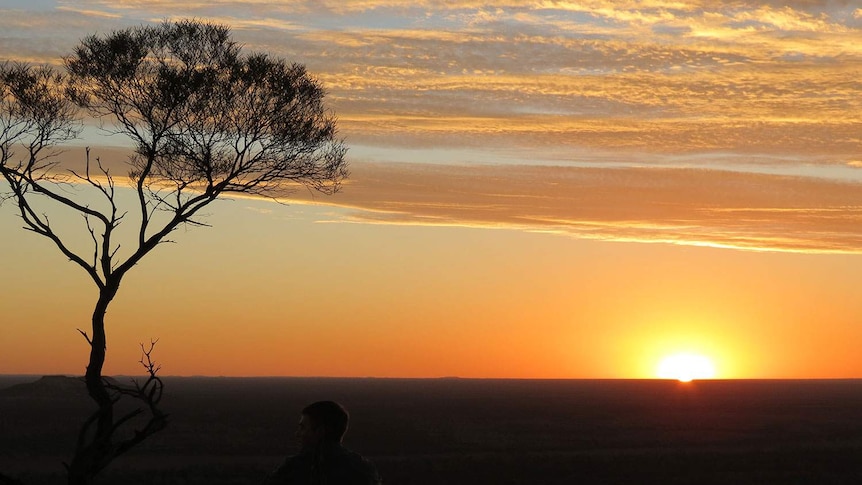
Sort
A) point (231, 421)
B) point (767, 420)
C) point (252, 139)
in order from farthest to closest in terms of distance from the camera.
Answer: point (767, 420) → point (231, 421) → point (252, 139)

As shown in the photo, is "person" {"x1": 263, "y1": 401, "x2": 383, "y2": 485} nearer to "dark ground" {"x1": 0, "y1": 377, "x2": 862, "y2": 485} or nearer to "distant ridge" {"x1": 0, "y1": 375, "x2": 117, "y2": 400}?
"dark ground" {"x1": 0, "y1": 377, "x2": 862, "y2": 485}

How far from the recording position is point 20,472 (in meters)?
49.7

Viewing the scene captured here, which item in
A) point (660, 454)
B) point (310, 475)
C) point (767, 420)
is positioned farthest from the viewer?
point (767, 420)

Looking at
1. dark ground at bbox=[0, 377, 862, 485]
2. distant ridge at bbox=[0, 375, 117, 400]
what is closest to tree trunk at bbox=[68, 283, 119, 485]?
dark ground at bbox=[0, 377, 862, 485]

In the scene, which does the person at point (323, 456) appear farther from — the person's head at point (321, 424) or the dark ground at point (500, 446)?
the dark ground at point (500, 446)

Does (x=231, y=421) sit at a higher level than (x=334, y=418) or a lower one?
lower

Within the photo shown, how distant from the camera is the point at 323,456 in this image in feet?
29.0

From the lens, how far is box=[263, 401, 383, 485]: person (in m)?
8.77

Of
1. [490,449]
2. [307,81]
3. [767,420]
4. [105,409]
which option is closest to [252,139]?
[307,81]

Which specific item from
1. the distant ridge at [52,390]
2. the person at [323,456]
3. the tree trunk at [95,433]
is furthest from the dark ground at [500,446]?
the person at [323,456]

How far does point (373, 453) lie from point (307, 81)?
152 ft

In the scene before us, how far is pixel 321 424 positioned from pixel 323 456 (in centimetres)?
25

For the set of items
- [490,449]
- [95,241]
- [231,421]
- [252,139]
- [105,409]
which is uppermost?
[252,139]

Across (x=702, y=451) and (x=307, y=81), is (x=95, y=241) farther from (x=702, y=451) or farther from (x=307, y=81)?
(x=702, y=451)
